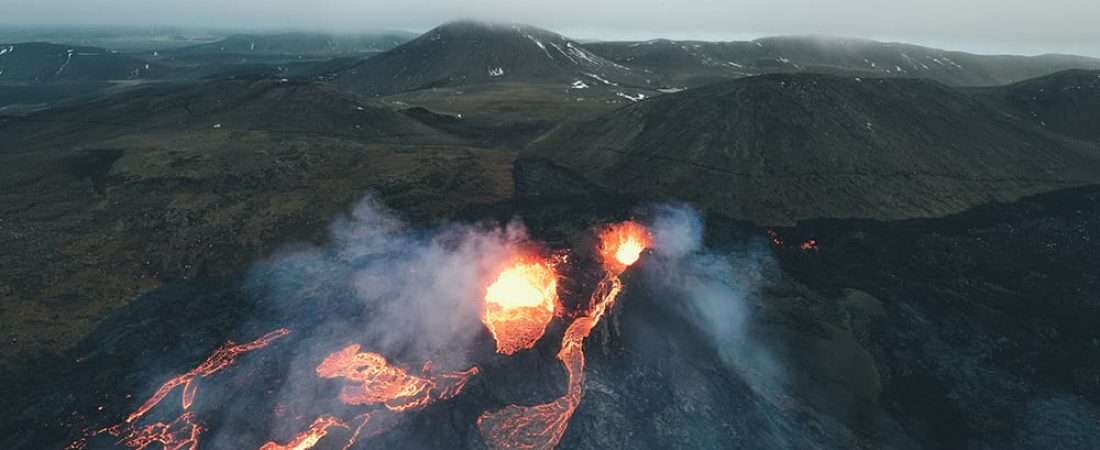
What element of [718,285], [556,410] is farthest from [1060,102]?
[556,410]

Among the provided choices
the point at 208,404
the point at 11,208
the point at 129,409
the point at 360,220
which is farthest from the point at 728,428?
the point at 11,208

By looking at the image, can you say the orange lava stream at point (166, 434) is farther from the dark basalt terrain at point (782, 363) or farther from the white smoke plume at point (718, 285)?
the white smoke plume at point (718, 285)

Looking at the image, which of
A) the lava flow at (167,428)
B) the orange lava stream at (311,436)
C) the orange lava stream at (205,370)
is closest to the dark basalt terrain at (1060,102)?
the orange lava stream at (311,436)

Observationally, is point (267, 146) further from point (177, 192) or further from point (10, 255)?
point (10, 255)

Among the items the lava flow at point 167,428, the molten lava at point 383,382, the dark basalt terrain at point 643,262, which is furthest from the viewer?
the dark basalt terrain at point 643,262

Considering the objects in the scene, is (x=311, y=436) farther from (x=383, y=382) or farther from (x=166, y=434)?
(x=166, y=434)

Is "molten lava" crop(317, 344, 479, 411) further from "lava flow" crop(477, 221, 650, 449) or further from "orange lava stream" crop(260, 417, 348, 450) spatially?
"lava flow" crop(477, 221, 650, 449)

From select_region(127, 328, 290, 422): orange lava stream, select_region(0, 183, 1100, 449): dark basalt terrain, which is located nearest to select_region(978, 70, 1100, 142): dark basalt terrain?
select_region(0, 183, 1100, 449): dark basalt terrain
